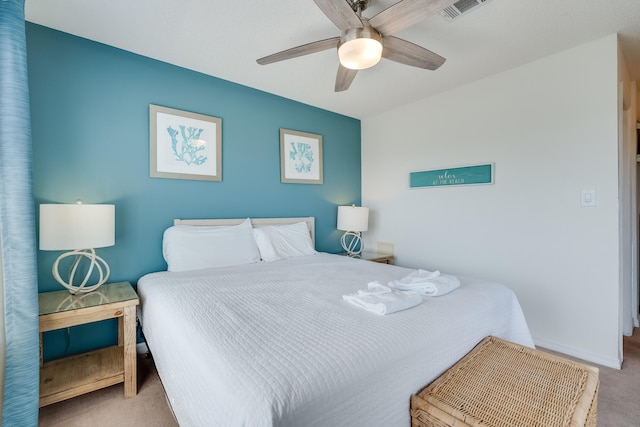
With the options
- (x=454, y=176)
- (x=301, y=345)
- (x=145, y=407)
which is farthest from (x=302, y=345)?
(x=454, y=176)

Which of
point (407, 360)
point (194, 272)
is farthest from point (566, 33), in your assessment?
point (194, 272)

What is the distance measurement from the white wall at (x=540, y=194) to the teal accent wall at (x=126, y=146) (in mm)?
1849

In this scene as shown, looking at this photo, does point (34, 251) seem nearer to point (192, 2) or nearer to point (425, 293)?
point (192, 2)

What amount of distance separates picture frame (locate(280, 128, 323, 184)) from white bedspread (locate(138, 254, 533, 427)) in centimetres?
168

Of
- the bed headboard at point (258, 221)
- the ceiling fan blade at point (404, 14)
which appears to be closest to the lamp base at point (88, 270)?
the bed headboard at point (258, 221)

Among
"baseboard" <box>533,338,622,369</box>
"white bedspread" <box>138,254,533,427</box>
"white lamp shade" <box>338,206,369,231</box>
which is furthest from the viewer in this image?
"white lamp shade" <box>338,206,369,231</box>

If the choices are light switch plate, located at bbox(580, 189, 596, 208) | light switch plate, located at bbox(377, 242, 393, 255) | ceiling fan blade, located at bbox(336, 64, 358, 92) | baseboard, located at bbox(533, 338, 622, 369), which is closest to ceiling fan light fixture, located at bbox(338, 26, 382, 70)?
ceiling fan blade, located at bbox(336, 64, 358, 92)

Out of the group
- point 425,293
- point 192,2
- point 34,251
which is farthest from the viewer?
point 192,2

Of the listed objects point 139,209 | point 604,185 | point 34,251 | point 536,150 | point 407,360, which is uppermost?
point 536,150

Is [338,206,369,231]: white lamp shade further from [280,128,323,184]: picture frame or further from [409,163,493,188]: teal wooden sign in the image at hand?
[409,163,493,188]: teal wooden sign

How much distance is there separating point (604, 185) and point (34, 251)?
3.73m

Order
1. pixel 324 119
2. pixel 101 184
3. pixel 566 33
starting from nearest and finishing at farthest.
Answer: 1. pixel 566 33
2. pixel 101 184
3. pixel 324 119

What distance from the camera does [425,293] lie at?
1.63 m

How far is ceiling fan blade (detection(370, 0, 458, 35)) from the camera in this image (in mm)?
1377
